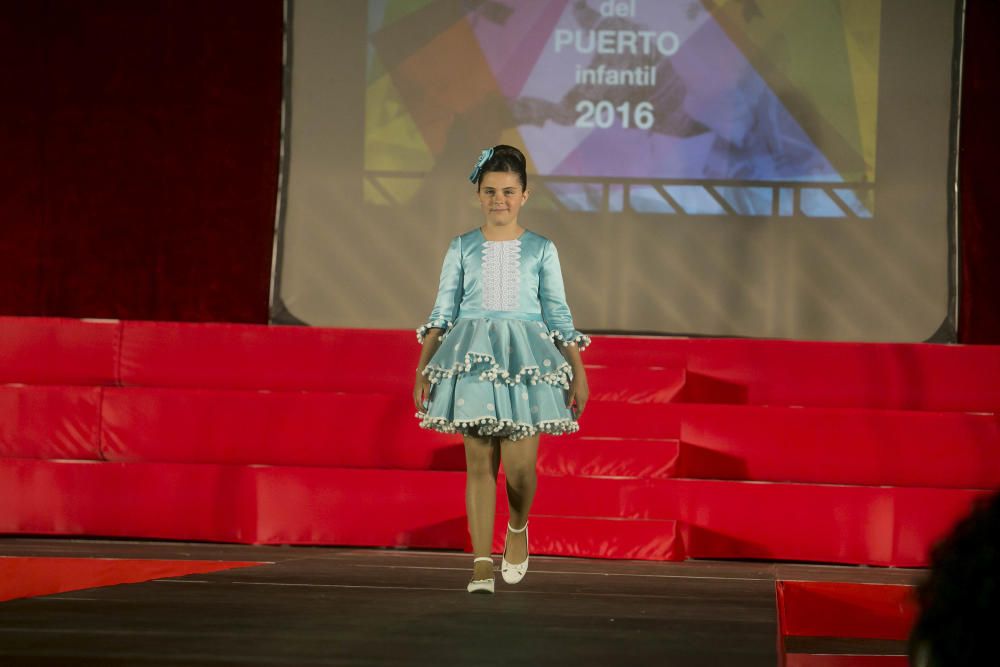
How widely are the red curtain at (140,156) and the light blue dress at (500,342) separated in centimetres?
306

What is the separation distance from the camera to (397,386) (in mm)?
4625

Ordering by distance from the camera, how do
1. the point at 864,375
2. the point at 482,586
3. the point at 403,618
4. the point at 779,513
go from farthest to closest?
the point at 864,375, the point at 779,513, the point at 482,586, the point at 403,618

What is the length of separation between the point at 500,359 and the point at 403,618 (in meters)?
0.72

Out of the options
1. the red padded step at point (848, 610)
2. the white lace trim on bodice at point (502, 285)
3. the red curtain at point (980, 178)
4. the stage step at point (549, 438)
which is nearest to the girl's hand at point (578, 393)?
the white lace trim on bodice at point (502, 285)

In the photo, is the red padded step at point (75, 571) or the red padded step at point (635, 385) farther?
the red padded step at point (635, 385)

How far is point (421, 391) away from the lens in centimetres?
296

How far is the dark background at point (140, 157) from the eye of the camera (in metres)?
5.83

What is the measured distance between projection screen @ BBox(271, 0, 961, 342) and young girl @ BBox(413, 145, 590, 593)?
2.42 meters

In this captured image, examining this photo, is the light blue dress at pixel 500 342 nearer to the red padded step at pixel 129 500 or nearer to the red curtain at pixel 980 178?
the red padded step at pixel 129 500

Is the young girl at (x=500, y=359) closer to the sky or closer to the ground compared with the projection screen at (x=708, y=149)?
closer to the ground

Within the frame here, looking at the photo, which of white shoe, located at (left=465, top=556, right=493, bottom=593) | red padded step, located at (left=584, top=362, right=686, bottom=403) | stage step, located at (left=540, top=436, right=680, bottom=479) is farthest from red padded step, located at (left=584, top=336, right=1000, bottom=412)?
white shoe, located at (left=465, top=556, right=493, bottom=593)

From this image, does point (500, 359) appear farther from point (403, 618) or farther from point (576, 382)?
point (403, 618)

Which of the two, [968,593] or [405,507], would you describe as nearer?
[968,593]

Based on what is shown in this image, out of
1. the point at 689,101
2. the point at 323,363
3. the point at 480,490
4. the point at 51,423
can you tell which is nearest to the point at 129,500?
the point at 51,423
